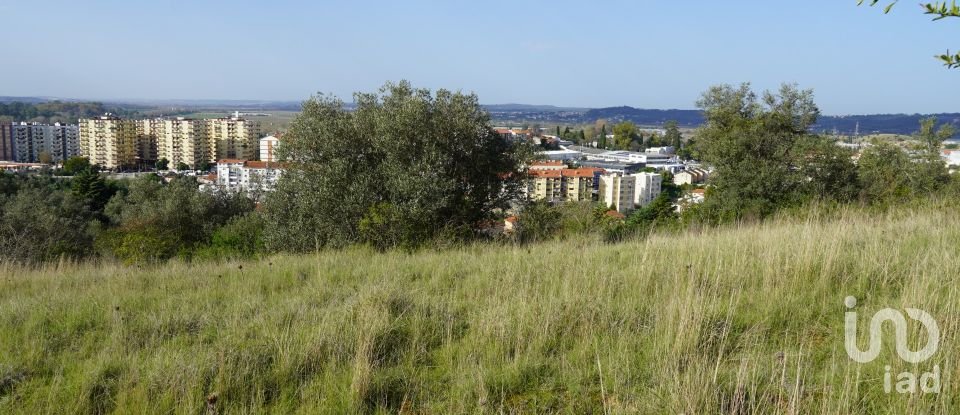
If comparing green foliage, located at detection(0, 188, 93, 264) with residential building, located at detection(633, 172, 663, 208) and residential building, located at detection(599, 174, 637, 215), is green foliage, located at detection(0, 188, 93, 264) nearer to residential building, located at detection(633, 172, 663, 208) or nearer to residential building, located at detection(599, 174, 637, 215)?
residential building, located at detection(599, 174, 637, 215)

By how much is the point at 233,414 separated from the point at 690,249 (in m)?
4.34

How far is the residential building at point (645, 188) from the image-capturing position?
58938 millimetres

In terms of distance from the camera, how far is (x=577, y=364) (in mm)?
3182

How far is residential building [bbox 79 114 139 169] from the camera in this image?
9162 cm

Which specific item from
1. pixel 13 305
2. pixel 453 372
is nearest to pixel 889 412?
pixel 453 372

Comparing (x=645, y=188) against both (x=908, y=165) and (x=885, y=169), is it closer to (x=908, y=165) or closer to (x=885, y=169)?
(x=908, y=165)

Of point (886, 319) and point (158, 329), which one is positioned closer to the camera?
point (886, 319)

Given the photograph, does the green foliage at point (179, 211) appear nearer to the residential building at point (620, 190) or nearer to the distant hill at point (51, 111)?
the residential building at point (620, 190)

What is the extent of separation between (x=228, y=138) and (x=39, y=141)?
3440 centimetres

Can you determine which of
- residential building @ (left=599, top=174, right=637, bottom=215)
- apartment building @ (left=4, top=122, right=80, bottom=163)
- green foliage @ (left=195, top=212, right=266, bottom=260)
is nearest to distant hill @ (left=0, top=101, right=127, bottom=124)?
apartment building @ (left=4, top=122, right=80, bottom=163)

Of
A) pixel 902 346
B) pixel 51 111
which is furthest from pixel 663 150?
pixel 51 111

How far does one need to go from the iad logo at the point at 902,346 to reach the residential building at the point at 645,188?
185 feet

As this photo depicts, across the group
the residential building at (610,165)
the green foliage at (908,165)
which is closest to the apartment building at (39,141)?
the residential building at (610,165)

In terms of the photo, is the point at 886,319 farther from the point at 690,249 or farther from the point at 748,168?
the point at 748,168
